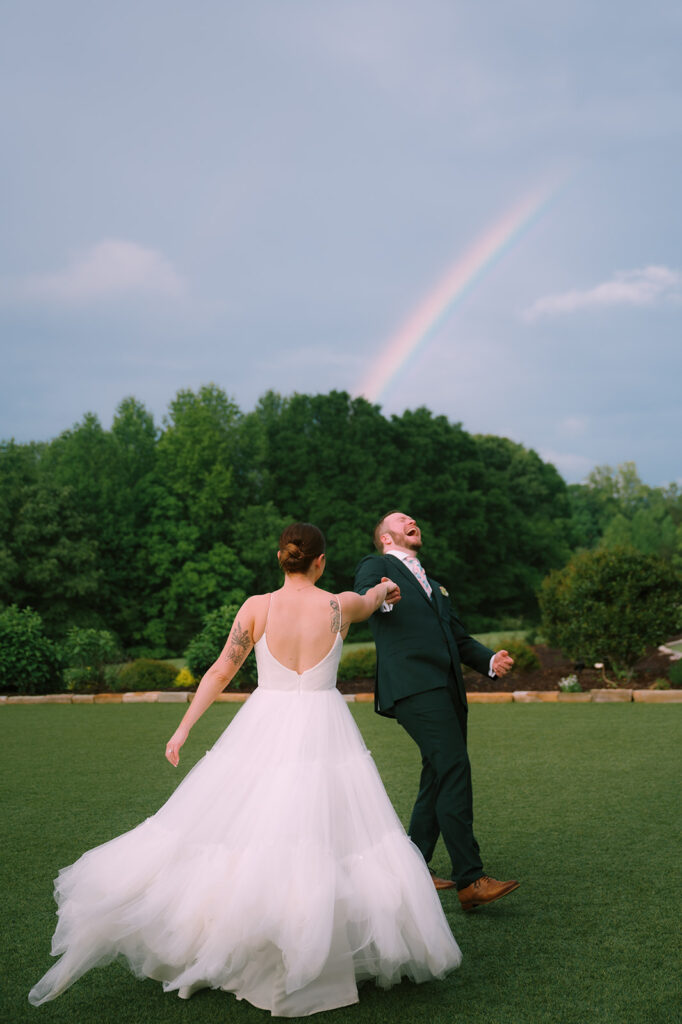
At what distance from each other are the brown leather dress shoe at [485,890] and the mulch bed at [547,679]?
10.9m

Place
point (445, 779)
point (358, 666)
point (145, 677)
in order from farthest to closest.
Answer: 1. point (358, 666)
2. point (145, 677)
3. point (445, 779)

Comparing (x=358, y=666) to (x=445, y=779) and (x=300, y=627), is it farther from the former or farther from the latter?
(x=300, y=627)

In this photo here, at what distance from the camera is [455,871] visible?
4.88 metres

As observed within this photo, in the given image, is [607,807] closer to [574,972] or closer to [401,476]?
[574,972]

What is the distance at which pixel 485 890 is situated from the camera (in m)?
4.75

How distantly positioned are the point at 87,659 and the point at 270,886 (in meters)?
14.9

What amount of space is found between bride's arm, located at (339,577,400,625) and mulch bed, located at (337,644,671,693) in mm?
11377

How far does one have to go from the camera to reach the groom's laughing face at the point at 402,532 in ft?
17.8

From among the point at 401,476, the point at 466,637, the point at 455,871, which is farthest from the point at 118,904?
the point at 401,476

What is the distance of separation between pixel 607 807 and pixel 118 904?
470cm

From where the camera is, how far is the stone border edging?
14.1m

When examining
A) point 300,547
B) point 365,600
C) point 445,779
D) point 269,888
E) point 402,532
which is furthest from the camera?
point 402,532

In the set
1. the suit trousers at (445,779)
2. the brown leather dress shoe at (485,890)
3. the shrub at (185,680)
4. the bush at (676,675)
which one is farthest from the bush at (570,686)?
the brown leather dress shoe at (485,890)

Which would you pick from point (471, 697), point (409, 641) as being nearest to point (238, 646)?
point (409, 641)
